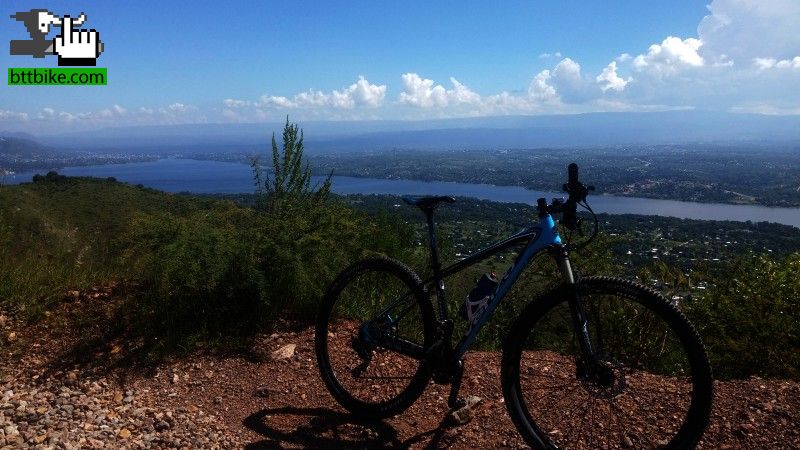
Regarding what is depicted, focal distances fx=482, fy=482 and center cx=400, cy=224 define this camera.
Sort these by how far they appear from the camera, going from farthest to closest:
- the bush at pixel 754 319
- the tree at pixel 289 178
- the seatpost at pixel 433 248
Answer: the tree at pixel 289 178
the bush at pixel 754 319
the seatpost at pixel 433 248

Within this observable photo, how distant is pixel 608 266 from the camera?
8.10 m

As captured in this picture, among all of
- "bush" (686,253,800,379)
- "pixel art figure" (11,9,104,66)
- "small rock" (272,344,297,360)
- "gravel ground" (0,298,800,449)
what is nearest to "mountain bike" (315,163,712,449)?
"gravel ground" (0,298,800,449)

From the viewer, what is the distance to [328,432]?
11.1 ft

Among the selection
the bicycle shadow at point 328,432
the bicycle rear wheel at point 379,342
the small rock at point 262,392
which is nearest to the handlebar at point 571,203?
the bicycle rear wheel at point 379,342

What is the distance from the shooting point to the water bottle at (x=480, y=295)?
3.11 m

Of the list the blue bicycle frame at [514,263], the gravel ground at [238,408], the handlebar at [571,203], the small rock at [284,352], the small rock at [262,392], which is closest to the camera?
the handlebar at [571,203]

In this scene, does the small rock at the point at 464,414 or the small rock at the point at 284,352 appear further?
the small rock at the point at 284,352

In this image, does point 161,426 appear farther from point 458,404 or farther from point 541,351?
point 541,351

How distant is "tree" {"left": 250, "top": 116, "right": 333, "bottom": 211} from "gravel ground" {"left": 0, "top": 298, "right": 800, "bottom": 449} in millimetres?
2777

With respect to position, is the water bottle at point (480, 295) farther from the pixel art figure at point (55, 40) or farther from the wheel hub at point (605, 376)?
the pixel art figure at point (55, 40)

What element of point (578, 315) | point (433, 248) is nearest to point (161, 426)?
point (433, 248)

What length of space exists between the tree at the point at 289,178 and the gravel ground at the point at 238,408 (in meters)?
2.78

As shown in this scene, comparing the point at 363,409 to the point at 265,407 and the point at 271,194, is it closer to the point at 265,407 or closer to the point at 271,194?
the point at 265,407

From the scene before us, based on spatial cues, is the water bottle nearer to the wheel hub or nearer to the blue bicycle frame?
the blue bicycle frame
